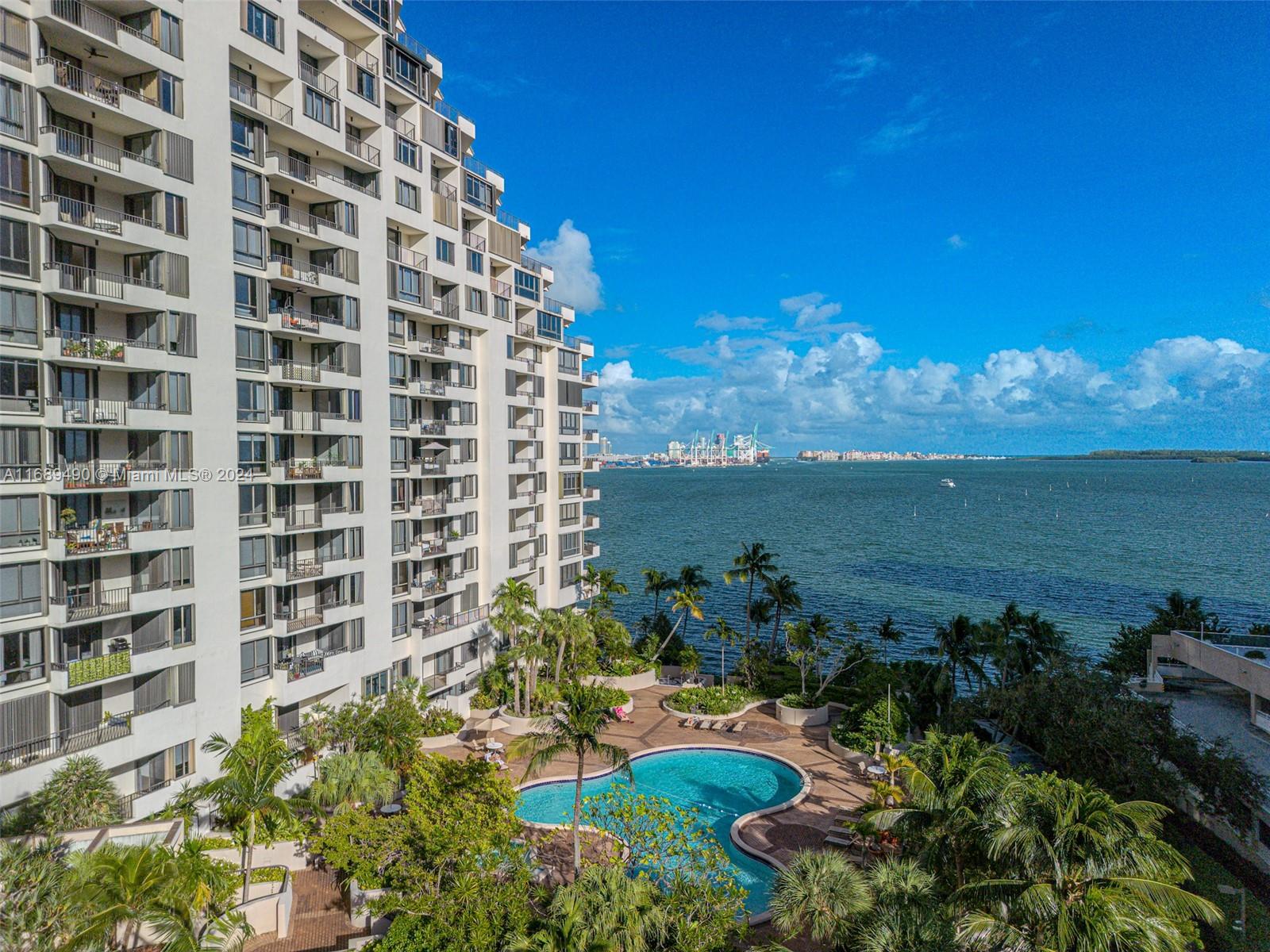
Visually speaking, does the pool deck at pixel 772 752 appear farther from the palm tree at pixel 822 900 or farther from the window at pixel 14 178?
the window at pixel 14 178

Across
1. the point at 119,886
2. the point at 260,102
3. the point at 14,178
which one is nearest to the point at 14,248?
the point at 14,178

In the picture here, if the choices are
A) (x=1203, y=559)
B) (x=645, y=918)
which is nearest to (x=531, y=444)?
(x=645, y=918)

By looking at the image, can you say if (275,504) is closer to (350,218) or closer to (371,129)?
(350,218)

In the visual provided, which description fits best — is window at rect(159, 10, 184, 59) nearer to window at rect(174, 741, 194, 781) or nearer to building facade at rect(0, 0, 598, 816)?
building facade at rect(0, 0, 598, 816)

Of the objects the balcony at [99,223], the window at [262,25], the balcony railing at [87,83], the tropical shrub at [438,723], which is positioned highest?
the window at [262,25]

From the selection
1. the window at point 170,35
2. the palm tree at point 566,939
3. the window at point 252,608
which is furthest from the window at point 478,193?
the palm tree at point 566,939
